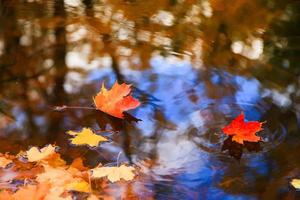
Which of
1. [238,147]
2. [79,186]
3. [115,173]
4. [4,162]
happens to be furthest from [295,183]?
[4,162]

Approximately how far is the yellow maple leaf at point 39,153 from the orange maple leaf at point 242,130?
0.99 metres

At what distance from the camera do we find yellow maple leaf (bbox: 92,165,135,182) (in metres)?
2.46

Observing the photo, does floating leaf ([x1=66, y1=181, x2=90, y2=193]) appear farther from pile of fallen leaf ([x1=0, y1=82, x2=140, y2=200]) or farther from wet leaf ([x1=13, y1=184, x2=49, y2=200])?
wet leaf ([x1=13, y1=184, x2=49, y2=200])

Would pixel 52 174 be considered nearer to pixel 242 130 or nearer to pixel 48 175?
pixel 48 175

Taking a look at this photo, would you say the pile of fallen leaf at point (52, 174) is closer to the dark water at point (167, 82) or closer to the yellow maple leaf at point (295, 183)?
the dark water at point (167, 82)

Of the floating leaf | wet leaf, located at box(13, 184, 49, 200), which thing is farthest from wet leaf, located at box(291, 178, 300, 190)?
wet leaf, located at box(13, 184, 49, 200)

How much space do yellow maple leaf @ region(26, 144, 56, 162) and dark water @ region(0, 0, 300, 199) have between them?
71 mm

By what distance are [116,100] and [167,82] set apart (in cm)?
43

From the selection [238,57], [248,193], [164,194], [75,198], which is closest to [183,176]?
[164,194]

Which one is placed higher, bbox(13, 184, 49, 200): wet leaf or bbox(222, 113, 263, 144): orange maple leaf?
bbox(222, 113, 263, 144): orange maple leaf

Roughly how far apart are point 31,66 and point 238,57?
152 cm

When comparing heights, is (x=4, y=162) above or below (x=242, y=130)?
below

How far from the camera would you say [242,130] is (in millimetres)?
2779

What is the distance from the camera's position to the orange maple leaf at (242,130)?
2713 millimetres
